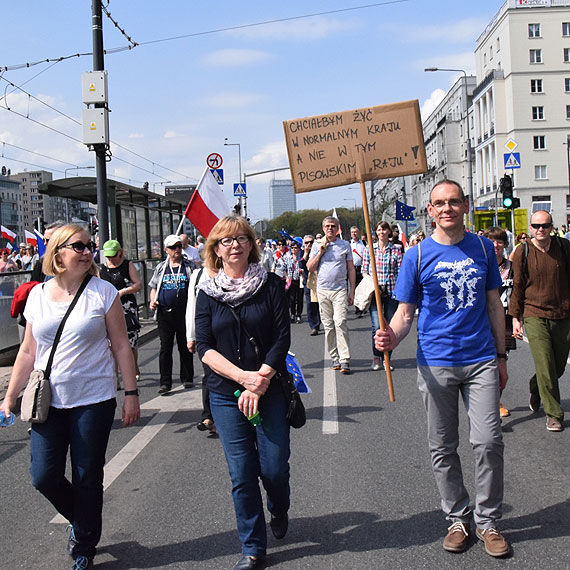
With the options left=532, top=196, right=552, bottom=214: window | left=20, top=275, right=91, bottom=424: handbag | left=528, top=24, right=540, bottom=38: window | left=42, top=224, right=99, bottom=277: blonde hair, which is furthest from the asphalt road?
left=528, top=24, right=540, bottom=38: window

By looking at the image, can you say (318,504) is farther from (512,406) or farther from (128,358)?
(512,406)

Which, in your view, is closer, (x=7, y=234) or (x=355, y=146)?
(x=355, y=146)

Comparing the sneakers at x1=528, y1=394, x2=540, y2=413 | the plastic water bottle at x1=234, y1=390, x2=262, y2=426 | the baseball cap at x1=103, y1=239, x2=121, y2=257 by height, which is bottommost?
the sneakers at x1=528, y1=394, x2=540, y2=413

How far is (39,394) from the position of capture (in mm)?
3562

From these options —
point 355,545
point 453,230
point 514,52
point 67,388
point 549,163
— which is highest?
point 514,52

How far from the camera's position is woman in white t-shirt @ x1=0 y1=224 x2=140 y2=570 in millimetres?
3639

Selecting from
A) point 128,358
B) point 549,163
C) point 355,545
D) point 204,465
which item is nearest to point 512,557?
point 355,545

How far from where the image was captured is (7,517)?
15.1ft

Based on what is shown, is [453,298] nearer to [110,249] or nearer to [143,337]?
[110,249]

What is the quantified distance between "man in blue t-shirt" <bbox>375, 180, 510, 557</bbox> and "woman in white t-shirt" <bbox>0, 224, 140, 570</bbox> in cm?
146

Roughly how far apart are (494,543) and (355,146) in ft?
8.67

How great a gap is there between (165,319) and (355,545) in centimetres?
469

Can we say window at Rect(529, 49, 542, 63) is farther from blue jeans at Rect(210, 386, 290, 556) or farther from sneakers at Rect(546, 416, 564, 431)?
Answer: blue jeans at Rect(210, 386, 290, 556)

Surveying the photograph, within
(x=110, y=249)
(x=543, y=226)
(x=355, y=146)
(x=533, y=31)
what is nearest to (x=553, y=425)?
(x=543, y=226)
